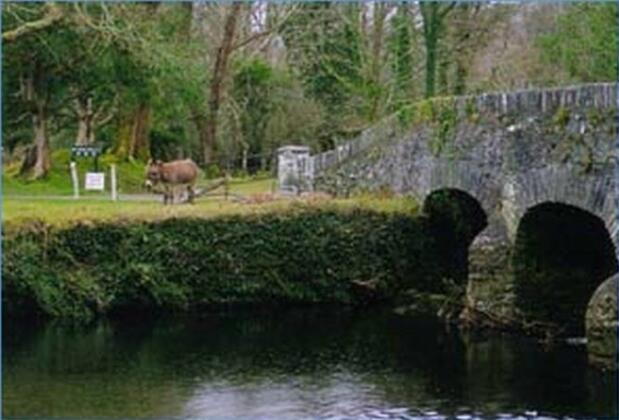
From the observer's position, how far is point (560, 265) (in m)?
14.0

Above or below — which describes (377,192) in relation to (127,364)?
above

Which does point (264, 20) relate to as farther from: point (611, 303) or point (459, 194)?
point (611, 303)

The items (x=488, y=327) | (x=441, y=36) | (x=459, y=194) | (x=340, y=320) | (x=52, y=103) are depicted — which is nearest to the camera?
(x=488, y=327)

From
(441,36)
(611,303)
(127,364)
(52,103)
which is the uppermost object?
(441,36)

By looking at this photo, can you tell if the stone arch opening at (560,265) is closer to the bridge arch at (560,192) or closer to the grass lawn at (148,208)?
the bridge arch at (560,192)

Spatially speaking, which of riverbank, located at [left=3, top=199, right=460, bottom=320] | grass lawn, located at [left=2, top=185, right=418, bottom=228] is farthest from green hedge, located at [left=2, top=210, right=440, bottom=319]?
grass lawn, located at [left=2, top=185, right=418, bottom=228]

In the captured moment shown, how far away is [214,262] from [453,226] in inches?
138

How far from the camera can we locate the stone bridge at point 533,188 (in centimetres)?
1220

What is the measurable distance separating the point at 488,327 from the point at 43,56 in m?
10.4

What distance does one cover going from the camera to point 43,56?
70.1ft

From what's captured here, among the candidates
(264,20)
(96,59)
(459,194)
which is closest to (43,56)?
(96,59)

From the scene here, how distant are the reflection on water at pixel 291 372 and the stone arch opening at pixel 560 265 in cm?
64

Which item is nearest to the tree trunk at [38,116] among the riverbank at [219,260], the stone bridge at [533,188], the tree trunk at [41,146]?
the tree trunk at [41,146]

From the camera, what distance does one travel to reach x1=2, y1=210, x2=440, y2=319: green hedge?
579 inches
